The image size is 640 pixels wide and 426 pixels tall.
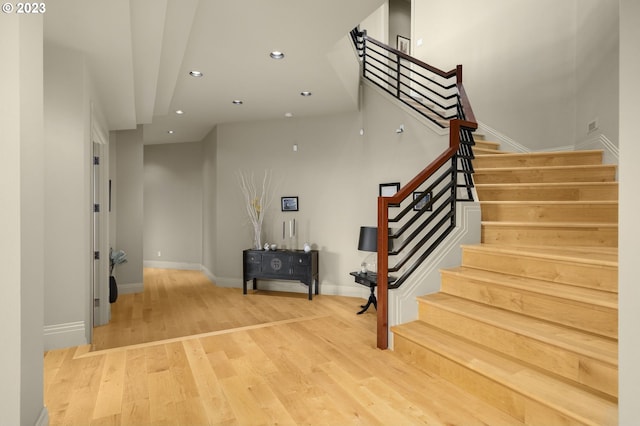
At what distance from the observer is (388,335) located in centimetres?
290

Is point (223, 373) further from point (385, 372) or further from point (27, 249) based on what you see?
point (27, 249)

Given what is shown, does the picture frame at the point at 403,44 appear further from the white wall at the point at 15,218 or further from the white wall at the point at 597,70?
the white wall at the point at 15,218

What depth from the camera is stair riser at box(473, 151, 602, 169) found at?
389cm

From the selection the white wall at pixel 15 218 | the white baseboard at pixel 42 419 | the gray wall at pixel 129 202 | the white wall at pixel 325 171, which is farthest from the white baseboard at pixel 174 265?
the white wall at pixel 15 218

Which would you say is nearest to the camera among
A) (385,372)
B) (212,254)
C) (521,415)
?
(521,415)

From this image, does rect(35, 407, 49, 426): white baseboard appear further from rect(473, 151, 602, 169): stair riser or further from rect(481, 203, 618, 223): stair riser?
rect(473, 151, 602, 169): stair riser

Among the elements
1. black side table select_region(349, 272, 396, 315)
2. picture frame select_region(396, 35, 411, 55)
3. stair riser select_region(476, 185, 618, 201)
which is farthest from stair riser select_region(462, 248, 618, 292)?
picture frame select_region(396, 35, 411, 55)

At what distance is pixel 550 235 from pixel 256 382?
8.59 feet

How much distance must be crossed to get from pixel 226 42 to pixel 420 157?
2595mm

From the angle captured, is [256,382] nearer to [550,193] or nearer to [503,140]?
[550,193]

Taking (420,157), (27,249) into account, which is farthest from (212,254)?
(27,249)

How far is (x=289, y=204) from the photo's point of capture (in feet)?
19.5

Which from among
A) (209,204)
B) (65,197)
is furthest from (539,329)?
(209,204)

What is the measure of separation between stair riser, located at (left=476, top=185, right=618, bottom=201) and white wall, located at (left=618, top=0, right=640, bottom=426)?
Result: 2.48m
